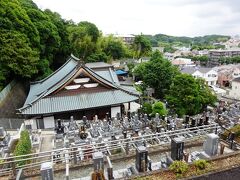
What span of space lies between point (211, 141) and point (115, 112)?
12.1 metres

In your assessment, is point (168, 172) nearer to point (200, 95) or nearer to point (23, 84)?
point (200, 95)

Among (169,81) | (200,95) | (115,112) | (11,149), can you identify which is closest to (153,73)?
(169,81)

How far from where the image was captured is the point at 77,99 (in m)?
16.6

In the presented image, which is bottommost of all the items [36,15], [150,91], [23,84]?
[150,91]

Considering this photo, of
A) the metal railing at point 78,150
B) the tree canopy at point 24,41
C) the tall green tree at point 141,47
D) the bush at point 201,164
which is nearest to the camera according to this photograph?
the bush at point 201,164

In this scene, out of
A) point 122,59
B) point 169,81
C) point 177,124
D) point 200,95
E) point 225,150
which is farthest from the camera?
point 122,59

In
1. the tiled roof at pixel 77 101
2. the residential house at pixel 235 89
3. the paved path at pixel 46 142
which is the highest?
the tiled roof at pixel 77 101

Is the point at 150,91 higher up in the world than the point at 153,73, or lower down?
lower down

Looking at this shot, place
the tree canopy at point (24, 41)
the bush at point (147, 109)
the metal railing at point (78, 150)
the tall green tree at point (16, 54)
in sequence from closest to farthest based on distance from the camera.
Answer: the metal railing at point (78, 150), the tall green tree at point (16, 54), the tree canopy at point (24, 41), the bush at point (147, 109)

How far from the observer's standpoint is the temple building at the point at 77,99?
15.6 meters

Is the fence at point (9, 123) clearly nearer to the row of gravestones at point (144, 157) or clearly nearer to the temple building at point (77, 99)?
the temple building at point (77, 99)

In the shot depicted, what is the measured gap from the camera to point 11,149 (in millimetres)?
10242

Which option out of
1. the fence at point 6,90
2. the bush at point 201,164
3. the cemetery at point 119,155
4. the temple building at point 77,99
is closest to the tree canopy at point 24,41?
the fence at point 6,90

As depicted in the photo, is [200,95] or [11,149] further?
[200,95]
